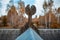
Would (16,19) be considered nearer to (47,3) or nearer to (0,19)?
(0,19)

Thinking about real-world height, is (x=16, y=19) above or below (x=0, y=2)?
below

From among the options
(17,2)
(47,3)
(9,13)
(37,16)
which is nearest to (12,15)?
(9,13)

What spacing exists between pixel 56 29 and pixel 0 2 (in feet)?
10.9

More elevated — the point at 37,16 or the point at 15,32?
the point at 37,16

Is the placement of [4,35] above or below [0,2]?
below

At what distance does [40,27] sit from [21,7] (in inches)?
57.5

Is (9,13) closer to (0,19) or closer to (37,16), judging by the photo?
(0,19)

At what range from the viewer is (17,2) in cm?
900

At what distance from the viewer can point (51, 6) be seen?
8.95m

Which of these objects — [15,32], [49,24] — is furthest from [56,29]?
[15,32]

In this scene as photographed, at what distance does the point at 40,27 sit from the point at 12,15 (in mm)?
1619

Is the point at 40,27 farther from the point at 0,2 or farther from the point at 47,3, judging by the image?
the point at 0,2

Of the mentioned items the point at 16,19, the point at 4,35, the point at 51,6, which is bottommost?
the point at 4,35

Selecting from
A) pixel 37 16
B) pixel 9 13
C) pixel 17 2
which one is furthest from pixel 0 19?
pixel 37 16
